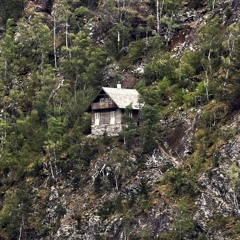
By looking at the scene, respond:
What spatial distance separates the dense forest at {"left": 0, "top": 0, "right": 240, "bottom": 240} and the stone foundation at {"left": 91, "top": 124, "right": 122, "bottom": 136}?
1088mm

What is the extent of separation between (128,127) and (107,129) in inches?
190

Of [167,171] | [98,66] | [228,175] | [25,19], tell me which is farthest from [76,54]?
[228,175]

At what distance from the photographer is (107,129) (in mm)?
65875

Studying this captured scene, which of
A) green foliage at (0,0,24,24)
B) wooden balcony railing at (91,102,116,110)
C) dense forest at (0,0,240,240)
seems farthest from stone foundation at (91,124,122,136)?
green foliage at (0,0,24,24)

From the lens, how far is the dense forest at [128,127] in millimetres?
53312

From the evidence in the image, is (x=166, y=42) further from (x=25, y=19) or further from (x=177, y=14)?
(x=25, y=19)

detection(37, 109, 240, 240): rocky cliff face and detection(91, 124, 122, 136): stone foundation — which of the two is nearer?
detection(37, 109, 240, 240): rocky cliff face

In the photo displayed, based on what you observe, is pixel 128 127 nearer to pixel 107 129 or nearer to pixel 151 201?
pixel 107 129

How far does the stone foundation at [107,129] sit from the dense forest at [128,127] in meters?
1.09

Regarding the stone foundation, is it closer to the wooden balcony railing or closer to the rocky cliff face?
the wooden balcony railing

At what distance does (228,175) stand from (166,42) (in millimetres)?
33636

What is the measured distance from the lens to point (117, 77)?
76688 millimetres

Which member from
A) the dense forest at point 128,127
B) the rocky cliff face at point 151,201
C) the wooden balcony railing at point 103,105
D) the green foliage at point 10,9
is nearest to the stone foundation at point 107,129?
the dense forest at point 128,127

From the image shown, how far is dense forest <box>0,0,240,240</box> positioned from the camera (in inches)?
2099
